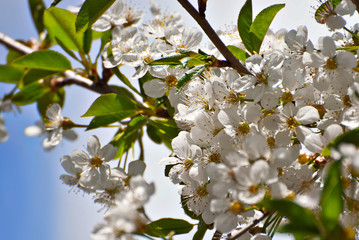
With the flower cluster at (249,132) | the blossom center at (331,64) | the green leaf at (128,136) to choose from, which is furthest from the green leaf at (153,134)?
the blossom center at (331,64)

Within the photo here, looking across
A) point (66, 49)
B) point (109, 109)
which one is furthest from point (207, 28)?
point (66, 49)

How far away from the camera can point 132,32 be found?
4.40ft

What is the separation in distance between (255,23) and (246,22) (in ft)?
0.09

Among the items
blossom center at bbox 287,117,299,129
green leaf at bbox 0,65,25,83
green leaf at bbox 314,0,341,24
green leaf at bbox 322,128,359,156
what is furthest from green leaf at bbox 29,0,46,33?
green leaf at bbox 322,128,359,156

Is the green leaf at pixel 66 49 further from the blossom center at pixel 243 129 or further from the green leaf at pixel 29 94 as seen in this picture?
the blossom center at pixel 243 129

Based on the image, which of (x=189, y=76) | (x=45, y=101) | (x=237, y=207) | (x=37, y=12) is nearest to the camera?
(x=237, y=207)

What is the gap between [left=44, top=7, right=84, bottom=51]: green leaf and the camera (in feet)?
5.25

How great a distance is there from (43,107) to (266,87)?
1.34 metres

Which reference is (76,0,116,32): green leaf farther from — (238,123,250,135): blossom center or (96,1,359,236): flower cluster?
(238,123,250,135): blossom center

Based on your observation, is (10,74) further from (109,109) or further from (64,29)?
(109,109)

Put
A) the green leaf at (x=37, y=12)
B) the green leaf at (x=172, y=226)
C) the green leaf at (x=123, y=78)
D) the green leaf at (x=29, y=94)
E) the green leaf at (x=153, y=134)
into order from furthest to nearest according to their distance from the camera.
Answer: the green leaf at (x=37, y=12) → the green leaf at (x=29, y=94) → the green leaf at (x=153, y=134) → the green leaf at (x=123, y=78) → the green leaf at (x=172, y=226)

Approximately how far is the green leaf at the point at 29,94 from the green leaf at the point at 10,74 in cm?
9

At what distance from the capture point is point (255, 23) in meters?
1.07

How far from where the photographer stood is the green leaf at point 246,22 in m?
1.07
